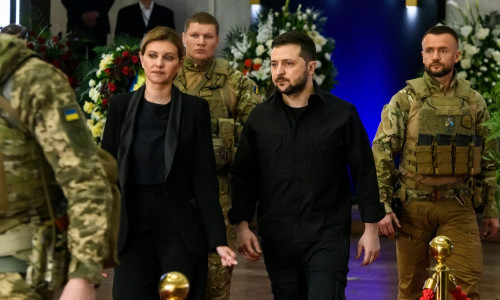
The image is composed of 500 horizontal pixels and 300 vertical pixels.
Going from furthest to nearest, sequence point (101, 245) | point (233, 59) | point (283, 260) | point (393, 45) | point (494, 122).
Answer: point (393, 45), point (233, 59), point (283, 260), point (494, 122), point (101, 245)

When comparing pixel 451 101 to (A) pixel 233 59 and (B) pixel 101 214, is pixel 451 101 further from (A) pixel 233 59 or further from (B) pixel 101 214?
(A) pixel 233 59

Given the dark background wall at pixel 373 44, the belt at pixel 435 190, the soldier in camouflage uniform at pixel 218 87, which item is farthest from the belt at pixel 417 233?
the dark background wall at pixel 373 44

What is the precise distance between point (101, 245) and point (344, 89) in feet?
33.9

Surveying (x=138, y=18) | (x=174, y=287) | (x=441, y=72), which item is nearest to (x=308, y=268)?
(x=441, y=72)

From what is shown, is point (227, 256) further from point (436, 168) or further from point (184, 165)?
point (436, 168)

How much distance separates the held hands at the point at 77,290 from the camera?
8.91 ft

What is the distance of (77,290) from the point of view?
272 cm

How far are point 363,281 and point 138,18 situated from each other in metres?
5.65

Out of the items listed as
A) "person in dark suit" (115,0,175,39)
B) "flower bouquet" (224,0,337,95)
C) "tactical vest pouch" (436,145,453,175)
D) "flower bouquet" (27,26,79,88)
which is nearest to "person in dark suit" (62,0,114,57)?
"person in dark suit" (115,0,175,39)

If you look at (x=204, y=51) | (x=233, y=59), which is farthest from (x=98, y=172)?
(x=233, y=59)

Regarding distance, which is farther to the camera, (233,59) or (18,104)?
(233,59)

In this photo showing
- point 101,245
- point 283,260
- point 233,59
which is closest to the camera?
point 101,245

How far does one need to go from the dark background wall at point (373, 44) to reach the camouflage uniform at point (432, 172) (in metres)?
6.22

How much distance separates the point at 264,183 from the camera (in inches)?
204
